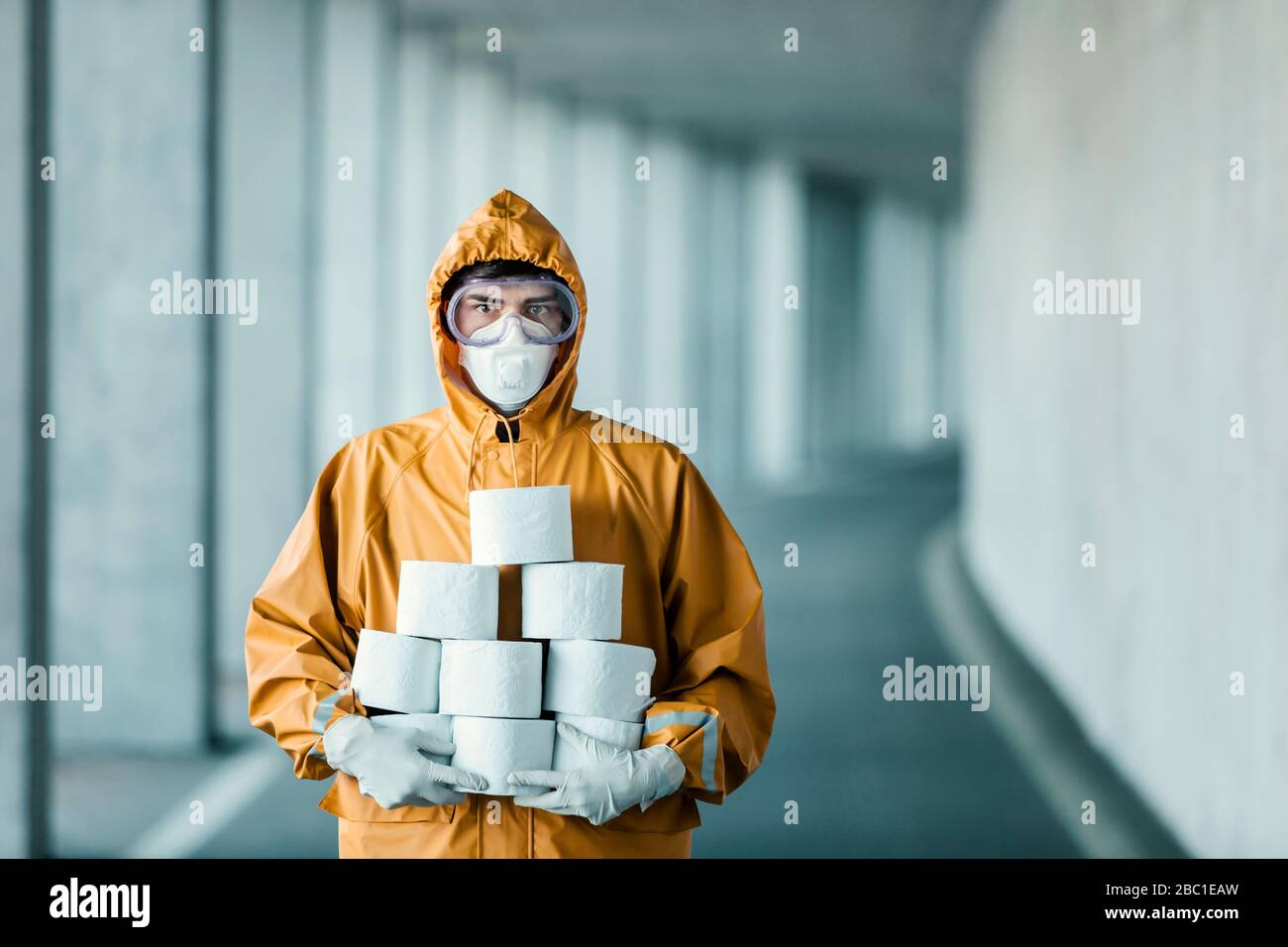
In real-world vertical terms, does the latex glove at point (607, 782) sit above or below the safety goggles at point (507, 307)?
below

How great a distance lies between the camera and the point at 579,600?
163 cm

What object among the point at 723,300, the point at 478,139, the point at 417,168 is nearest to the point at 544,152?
the point at 478,139

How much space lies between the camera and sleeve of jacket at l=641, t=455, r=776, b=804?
5.35 ft

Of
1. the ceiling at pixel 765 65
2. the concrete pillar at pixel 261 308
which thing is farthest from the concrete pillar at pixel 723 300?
the concrete pillar at pixel 261 308

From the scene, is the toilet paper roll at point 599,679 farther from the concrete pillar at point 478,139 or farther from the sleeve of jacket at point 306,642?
the concrete pillar at point 478,139

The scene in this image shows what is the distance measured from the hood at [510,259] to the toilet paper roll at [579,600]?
0.23 m

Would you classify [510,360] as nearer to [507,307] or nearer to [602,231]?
[507,307]

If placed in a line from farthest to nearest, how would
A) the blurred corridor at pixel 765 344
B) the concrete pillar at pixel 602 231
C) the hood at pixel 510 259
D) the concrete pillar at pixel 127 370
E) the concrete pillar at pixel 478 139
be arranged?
the concrete pillar at pixel 602 231, the concrete pillar at pixel 478 139, the concrete pillar at pixel 127 370, the blurred corridor at pixel 765 344, the hood at pixel 510 259

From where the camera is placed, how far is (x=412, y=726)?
5.36 ft

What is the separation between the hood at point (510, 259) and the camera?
67.9 inches

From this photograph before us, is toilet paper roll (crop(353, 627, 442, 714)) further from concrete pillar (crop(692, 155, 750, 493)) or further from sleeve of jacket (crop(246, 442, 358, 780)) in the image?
concrete pillar (crop(692, 155, 750, 493))

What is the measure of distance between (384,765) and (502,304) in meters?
0.66

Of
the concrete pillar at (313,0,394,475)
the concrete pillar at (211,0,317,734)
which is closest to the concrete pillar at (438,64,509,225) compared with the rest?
the concrete pillar at (313,0,394,475)

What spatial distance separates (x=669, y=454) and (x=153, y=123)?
294 centimetres
